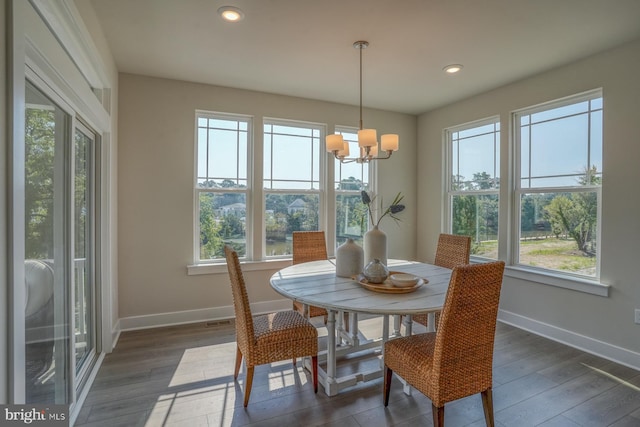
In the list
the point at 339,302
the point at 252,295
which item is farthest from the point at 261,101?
the point at 339,302

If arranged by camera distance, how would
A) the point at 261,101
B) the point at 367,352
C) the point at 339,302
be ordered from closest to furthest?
the point at 339,302
the point at 367,352
the point at 261,101

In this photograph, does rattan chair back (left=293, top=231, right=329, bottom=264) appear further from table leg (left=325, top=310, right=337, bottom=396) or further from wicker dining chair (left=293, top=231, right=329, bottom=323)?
table leg (left=325, top=310, right=337, bottom=396)

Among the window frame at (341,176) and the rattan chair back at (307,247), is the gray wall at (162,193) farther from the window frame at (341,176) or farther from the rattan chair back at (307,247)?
the window frame at (341,176)

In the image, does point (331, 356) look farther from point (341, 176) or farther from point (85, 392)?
point (341, 176)

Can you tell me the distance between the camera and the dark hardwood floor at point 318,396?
196 centimetres

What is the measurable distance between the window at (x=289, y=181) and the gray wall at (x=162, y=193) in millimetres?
270

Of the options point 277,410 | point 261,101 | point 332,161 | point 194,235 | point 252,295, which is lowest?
point 277,410

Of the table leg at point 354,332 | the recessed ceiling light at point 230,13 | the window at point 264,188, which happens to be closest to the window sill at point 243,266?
the window at point 264,188

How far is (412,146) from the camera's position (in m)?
4.79

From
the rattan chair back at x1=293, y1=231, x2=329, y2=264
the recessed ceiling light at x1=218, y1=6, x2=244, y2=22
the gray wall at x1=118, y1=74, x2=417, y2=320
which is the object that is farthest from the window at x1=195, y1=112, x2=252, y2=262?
the recessed ceiling light at x1=218, y1=6, x2=244, y2=22

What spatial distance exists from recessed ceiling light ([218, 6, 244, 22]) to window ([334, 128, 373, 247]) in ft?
7.09

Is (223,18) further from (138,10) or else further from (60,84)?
(60,84)

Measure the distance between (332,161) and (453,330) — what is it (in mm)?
2930

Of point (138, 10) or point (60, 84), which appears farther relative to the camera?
point (138, 10)
